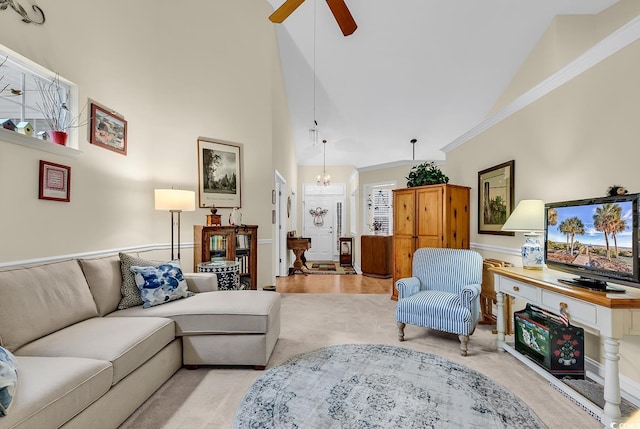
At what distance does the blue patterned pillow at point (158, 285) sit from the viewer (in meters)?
2.46

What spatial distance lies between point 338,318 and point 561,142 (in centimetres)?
278

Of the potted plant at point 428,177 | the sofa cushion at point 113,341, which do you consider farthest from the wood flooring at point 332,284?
the sofa cushion at point 113,341

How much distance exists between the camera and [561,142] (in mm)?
2533

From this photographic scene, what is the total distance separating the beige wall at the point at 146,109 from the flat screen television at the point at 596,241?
3427 millimetres

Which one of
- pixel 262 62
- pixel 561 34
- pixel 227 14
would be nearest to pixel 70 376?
pixel 262 62

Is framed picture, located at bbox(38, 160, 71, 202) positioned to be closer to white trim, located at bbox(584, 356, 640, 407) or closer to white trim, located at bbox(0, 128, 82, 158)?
white trim, located at bbox(0, 128, 82, 158)

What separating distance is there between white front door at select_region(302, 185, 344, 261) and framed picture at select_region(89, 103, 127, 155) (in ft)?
19.0

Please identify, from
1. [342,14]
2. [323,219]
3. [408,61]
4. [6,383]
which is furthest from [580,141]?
[323,219]

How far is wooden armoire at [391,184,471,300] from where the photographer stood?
12.6ft

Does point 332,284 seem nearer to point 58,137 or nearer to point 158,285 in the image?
point 158,285

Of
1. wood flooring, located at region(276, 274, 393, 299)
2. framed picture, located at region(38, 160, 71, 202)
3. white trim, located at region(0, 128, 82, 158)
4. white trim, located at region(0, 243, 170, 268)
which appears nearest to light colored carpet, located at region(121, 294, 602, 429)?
wood flooring, located at region(276, 274, 393, 299)

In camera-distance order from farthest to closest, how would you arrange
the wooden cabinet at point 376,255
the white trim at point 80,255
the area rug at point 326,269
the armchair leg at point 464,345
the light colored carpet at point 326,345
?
the area rug at point 326,269 → the wooden cabinet at point 376,255 → the armchair leg at point 464,345 → the white trim at point 80,255 → the light colored carpet at point 326,345

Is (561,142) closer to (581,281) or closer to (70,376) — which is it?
(581,281)

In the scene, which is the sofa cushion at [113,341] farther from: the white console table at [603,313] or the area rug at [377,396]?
Result: the white console table at [603,313]
